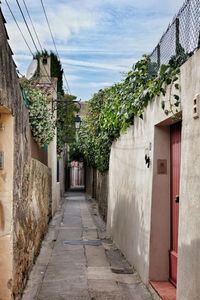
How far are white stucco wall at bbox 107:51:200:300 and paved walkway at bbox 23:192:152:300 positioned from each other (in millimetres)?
311

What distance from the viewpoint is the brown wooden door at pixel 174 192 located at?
19.9 feet

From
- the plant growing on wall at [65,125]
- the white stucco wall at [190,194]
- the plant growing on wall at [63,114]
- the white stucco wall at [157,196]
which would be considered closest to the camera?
the white stucco wall at [190,194]

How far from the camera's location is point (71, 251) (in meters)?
9.70

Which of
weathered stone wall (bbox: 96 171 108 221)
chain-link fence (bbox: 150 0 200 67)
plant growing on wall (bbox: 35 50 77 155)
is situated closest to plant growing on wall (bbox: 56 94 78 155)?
plant growing on wall (bbox: 35 50 77 155)

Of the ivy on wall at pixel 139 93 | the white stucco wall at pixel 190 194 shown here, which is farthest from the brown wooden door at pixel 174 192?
the white stucco wall at pixel 190 194

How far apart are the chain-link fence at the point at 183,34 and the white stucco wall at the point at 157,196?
1.49 ft

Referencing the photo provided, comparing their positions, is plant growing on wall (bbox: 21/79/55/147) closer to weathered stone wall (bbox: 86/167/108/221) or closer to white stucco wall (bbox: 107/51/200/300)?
white stucco wall (bbox: 107/51/200/300)

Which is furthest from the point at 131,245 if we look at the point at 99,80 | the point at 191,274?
the point at 99,80

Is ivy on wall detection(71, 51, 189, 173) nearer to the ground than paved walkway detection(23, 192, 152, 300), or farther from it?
farther from it

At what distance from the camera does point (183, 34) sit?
223 inches

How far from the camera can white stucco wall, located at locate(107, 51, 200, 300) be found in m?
4.50

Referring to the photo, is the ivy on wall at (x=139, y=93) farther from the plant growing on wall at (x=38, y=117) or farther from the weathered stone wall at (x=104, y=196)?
the weathered stone wall at (x=104, y=196)

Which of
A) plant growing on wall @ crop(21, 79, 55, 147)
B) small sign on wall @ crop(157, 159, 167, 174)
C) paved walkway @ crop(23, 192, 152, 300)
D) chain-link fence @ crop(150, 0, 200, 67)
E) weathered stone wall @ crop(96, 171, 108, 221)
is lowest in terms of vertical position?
paved walkway @ crop(23, 192, 152, 300)

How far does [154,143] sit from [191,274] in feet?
8.31
